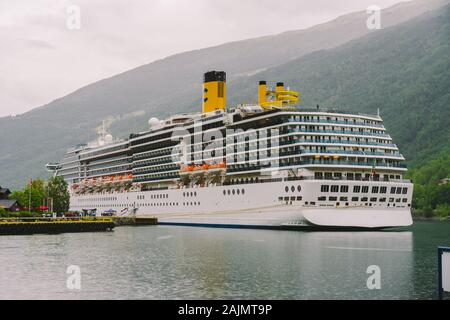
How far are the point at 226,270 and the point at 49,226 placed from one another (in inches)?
2085

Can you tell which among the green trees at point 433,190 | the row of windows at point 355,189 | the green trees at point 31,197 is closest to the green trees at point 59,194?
the green trees at point 31,197

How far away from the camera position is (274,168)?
236ft

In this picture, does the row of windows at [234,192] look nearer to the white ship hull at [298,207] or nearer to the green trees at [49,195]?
the white ship hull at [298,207]

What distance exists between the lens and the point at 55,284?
31.1 m

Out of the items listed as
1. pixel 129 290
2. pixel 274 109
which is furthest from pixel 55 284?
pixel 274 109

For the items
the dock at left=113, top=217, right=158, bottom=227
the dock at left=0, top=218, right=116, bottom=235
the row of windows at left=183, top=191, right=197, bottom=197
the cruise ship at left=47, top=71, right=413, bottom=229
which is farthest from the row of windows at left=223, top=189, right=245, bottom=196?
the dock at left=113, top=217, right=158, bottom=227

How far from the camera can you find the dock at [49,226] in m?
80.1

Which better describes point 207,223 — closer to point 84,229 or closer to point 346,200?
point 84,229

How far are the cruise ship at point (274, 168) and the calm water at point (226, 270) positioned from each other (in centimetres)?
1210

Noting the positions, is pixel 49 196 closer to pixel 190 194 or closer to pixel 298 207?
pixel 190 194

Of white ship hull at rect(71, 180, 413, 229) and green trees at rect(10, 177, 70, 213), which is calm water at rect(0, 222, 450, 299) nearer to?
white ship hull at rect(71, 180, 413, 229)

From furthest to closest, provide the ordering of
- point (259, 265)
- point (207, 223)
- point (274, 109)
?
point (207, 223), point (274, 109), point (259, 265)

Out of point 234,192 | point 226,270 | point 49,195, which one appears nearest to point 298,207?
point 234,192
